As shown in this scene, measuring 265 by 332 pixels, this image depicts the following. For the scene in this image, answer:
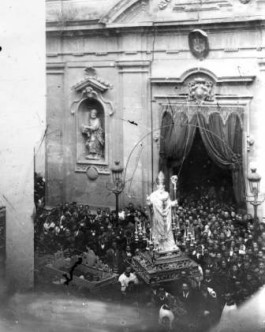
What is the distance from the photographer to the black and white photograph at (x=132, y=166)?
32.5 feet

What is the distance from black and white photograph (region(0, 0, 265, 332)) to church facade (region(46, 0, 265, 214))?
0.02 meters

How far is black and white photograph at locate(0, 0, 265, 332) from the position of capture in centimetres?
991

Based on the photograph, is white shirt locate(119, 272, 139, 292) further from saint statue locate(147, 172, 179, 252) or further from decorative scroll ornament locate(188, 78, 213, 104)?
decorative scroll ornament locate(188, 78, 213, 104)

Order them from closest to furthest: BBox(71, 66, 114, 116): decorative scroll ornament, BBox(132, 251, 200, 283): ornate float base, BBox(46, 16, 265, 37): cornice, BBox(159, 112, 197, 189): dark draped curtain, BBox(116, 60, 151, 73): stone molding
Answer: BBox(46, 16, 265, 37): cornice < BBox(132, 251, 200, 283): ornate float base < BBox(159, 112, 197, 189): dark draped curtain < BBox(116, 60, 151, 73): stone molding < BBox(71, 66, 114, 116): decorative scroll ornament

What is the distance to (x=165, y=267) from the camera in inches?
399

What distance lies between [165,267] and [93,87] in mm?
3285

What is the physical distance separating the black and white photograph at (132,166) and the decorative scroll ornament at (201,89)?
2cm

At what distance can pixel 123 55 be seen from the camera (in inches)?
417

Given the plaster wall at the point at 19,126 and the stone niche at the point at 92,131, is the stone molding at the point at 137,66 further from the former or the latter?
the plaster wall at the point at 19,126

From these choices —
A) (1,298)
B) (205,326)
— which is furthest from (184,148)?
(1,298)

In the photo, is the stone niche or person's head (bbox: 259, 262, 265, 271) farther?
the stone niche

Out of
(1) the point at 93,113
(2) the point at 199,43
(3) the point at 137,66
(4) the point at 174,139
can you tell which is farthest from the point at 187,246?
(2) the point at 199,43

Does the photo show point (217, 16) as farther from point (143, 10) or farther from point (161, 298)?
point (161, 298)

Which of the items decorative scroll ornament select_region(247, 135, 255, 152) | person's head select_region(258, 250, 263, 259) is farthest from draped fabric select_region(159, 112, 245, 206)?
person's head select_region(258, 250, 263, 259)
